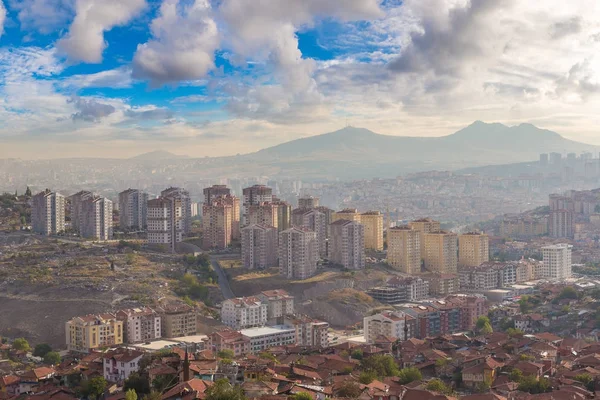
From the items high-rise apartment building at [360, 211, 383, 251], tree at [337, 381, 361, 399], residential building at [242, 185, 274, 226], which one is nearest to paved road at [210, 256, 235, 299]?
residential building at [242, 185, 274, 226]

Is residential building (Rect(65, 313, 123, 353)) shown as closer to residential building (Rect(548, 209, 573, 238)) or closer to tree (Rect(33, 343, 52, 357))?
tree (Rect(33, 343, 52, 357))

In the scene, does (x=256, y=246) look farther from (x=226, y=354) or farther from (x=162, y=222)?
(x=226, y=354)

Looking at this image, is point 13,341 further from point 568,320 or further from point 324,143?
point 324,143

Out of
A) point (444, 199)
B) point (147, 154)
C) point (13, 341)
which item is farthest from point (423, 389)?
point (147, 154)

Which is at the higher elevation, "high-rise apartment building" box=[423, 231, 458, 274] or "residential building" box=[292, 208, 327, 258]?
"residential building" box=[292, 208, 327, 258]

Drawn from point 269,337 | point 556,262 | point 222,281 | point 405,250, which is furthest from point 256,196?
point 269,337

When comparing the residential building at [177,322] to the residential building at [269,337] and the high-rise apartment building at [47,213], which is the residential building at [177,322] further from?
the high-rise apartment building at [47,213]

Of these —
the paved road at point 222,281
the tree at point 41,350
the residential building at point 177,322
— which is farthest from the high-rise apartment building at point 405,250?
the tree at point 41,350
